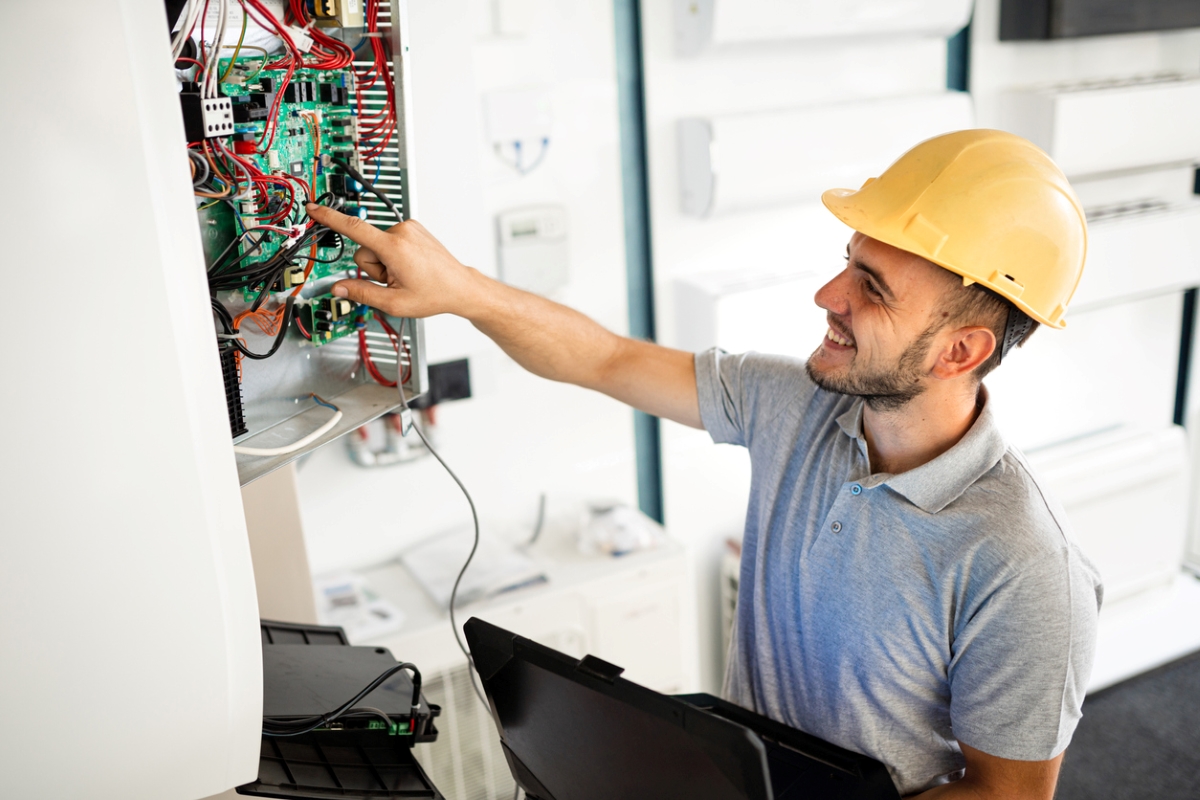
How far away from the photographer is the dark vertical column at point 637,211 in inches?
88.0

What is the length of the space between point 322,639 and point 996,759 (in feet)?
2.84

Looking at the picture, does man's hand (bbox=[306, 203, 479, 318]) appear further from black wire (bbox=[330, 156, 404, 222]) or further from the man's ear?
the man's ear

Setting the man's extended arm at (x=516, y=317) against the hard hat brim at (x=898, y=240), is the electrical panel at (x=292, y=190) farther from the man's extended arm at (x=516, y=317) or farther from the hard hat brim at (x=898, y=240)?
the hard hat brim at (x=898, y=240)

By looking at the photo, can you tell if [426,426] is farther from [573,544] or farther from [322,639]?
[322,639]

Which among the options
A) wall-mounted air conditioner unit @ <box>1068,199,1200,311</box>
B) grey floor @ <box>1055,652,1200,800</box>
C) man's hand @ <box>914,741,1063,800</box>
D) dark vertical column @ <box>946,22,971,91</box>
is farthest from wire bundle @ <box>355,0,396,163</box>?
grey floor @ <box>1055,652,1200,800</box>

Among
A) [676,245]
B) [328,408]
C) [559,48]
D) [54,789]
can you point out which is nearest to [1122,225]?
[676,245]

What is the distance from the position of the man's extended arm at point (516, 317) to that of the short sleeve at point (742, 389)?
26 mm

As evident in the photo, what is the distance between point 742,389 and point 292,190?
0.72 meters

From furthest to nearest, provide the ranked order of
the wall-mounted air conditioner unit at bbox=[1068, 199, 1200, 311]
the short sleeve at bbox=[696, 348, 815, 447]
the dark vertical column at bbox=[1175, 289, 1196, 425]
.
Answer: the dark vertical column at bbox=[1175, 289, 1196, 425] < the wall-mounted air conditioner unit at bbox=[1068, 199, 1200, 311] < the short sleeve at bbox=[696, 348, 815, 447]

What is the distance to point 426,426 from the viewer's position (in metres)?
2.24

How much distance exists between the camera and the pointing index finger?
103 cm

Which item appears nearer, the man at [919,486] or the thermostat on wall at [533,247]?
the man at [919,486]

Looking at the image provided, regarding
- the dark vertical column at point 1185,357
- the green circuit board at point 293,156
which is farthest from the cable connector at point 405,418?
the dark vertical column at point 1185,357

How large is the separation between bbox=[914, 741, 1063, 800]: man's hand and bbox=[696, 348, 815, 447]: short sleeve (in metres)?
0.53
